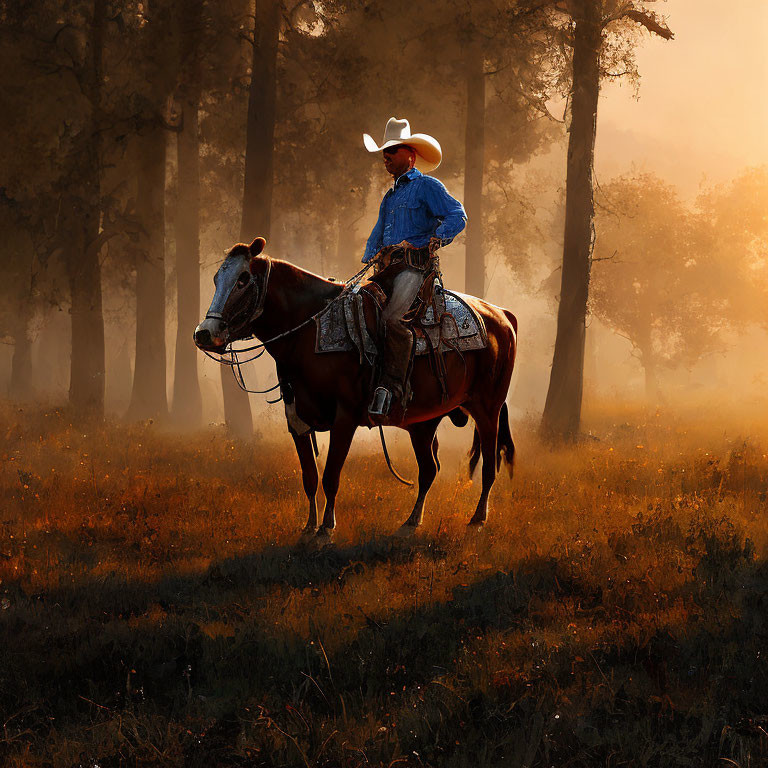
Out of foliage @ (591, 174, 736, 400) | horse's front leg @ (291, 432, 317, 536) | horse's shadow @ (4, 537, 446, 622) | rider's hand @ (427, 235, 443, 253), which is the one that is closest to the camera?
horse's shadow @ (4, 537, 446, 622)

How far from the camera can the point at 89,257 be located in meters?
16.0

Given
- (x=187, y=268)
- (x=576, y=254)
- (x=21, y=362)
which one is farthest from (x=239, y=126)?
(x=21, y=362)

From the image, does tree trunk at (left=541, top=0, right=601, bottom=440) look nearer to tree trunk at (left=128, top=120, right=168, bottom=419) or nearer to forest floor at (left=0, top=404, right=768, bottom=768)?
forest floor at (left=0, top=404, right=768, bottom=768)

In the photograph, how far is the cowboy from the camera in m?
7.17

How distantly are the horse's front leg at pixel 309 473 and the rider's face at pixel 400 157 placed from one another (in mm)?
2801

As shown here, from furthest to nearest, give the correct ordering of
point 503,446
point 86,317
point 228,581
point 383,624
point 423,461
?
point 86,317 → point 503,446 → point 423,461 → point 228,581 → point 383,624

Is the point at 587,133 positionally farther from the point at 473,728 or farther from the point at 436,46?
the point at 473,728

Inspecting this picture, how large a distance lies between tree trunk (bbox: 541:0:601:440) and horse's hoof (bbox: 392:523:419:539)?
6475 millimetres

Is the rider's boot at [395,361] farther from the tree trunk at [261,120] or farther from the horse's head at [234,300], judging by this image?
the tree trunk at [261,120]

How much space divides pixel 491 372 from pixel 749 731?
522 centimetres

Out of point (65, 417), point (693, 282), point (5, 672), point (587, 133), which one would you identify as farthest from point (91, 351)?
point (693, 282)

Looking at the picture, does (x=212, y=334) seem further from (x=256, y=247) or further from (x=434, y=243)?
(x=434, y=243)

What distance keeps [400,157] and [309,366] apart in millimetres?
2309

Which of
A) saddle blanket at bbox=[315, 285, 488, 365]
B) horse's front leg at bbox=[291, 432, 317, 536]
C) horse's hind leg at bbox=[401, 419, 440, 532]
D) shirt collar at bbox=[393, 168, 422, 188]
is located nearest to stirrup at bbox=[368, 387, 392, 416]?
saddle blanket at bbox=[315, 285, 488, 365]
